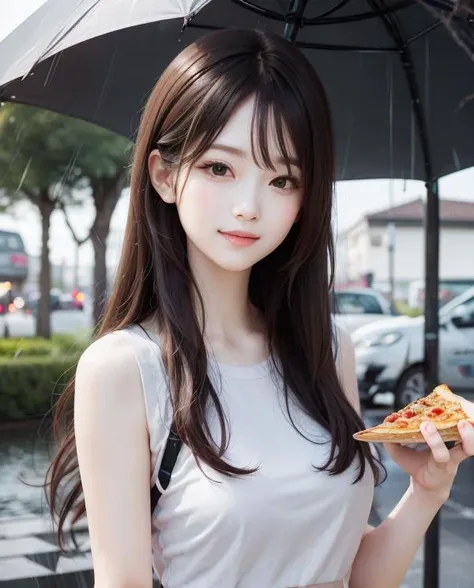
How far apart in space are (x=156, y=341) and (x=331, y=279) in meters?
0.40

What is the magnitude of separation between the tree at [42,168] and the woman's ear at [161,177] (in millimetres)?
2820

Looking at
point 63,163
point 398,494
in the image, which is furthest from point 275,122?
point 63,163

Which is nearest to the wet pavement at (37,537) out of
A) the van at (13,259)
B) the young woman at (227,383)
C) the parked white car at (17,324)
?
the young woman at (227,383)

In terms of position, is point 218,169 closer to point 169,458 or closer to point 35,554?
point 169,458

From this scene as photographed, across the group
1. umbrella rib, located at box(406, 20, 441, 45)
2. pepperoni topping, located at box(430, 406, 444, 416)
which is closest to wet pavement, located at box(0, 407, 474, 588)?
pepperoni topping, located at box(430, 406, 444, 416)

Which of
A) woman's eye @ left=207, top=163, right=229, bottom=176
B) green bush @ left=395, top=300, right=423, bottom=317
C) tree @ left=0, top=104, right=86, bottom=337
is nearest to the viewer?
woman's eye @ left=207, top=163, right=229, bottom=176

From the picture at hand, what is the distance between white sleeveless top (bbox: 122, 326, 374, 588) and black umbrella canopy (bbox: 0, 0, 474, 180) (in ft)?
2.59

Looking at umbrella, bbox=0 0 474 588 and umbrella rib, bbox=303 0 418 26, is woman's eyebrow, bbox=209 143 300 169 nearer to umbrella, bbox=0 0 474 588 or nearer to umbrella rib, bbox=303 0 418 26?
umbrella, bbox=0 0 474 588

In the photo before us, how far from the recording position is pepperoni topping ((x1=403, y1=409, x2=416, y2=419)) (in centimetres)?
160

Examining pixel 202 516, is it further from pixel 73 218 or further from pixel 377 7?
pixel 73 218

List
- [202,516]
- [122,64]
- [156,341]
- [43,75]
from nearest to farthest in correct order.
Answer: [202,516], [156,341], [43,75], [122,64]

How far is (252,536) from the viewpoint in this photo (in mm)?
1425

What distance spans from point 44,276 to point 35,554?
18.0ft

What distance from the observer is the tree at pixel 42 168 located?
209 inches
